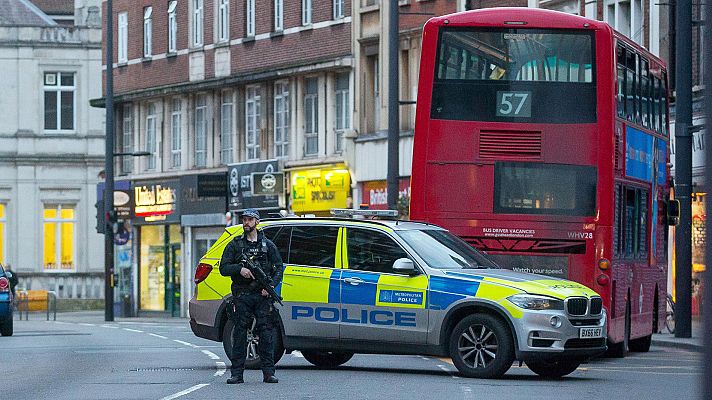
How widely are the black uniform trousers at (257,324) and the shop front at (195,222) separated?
119 ft

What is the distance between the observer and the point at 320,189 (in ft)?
156

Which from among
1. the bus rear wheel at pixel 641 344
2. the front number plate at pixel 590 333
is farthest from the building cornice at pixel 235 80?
the front number plate at pixel 590 333

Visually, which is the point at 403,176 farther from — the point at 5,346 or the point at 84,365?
the point at 84,365

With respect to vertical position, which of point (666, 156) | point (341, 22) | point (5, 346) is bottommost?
point (5, 346)

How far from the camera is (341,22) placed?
4694 centimetres

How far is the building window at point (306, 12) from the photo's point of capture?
160ft

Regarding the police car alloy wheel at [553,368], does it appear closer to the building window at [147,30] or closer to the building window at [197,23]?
the building window at [197,23]

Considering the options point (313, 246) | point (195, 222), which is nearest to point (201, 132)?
point (195, 222)

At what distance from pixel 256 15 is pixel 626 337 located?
98.9ft

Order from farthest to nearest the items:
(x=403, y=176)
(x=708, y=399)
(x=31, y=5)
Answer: (x=31, y=5)
(x=403, y=176)
(x=708, y=399)

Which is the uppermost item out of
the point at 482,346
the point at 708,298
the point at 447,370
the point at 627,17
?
the point at 627,17

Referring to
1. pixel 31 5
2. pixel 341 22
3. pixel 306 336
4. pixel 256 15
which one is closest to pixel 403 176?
pixel 341 22

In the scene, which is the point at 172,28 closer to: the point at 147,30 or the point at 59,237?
the point at 147,30

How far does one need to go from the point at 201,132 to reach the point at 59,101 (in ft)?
51.8
